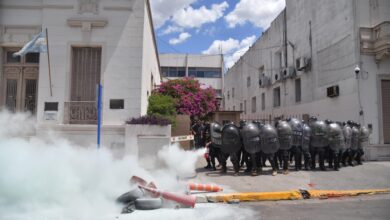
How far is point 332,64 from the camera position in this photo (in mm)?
16250

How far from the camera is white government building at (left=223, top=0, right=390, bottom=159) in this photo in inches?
549

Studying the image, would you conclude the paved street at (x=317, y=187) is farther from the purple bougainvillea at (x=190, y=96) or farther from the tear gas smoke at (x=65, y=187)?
the purple bougainvillea at (x=190, y=96)

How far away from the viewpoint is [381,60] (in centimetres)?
1408

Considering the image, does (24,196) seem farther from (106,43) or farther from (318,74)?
(318,74)

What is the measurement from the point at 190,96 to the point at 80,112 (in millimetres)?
6970

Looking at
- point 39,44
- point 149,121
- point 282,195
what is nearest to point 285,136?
point 282,195

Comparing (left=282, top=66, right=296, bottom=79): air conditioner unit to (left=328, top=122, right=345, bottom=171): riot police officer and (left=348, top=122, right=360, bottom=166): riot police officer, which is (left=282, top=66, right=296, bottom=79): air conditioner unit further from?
(left=328, top=122, right=345, bottom=171): riot police officer

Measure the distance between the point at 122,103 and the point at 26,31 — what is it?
451 centimetres

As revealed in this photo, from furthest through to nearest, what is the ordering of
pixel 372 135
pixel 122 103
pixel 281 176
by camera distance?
pixel 372 135 → pixel 122 103 → pixel 281 176

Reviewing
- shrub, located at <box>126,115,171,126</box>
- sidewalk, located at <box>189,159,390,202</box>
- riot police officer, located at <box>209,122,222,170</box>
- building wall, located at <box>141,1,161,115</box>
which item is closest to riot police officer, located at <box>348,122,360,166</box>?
sidewalk, located at <box>189,159,390,202</box>

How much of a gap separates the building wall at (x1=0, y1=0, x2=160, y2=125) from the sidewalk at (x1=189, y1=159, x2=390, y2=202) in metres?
3.97

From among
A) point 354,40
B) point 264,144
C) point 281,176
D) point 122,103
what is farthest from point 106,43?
point 354,40

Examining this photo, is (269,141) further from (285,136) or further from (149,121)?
(149,121)

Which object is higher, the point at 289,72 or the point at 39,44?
the point at 289,72
